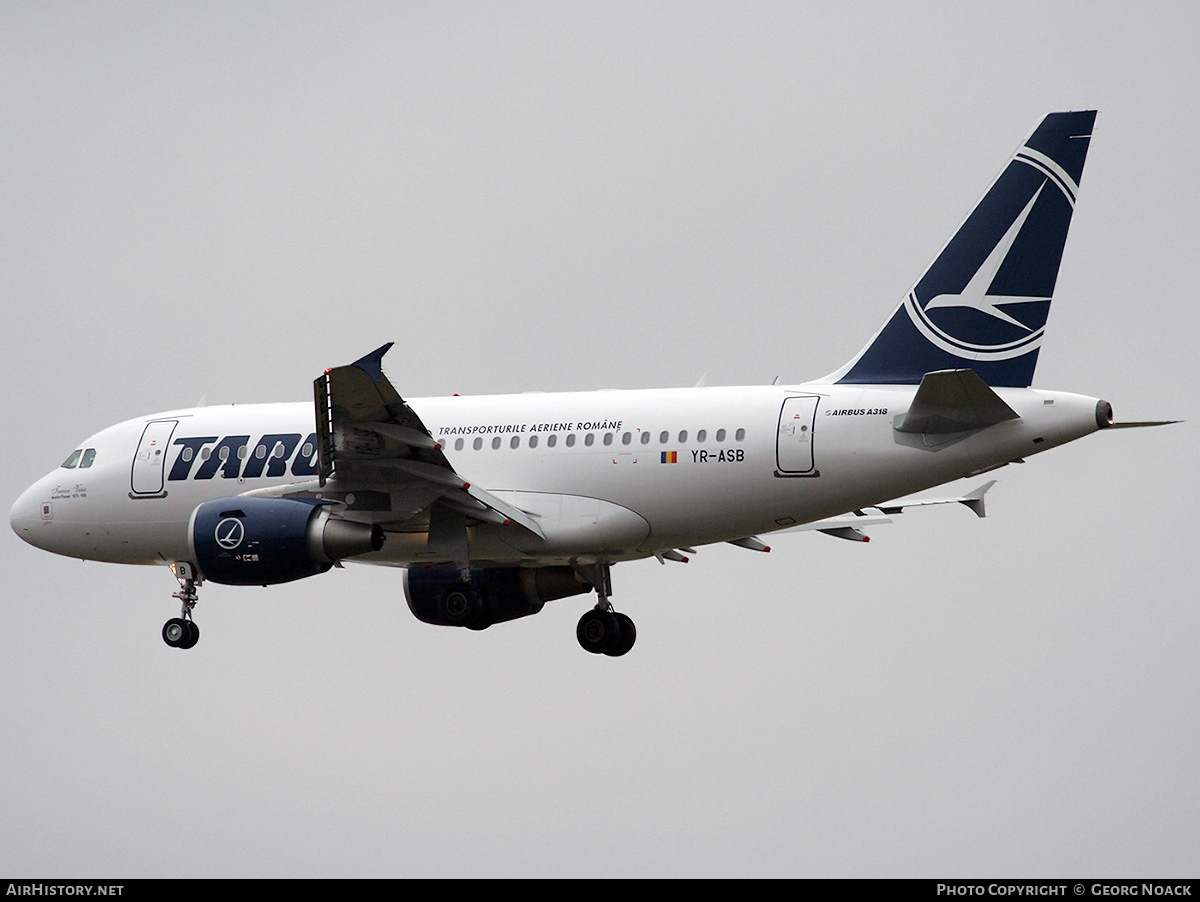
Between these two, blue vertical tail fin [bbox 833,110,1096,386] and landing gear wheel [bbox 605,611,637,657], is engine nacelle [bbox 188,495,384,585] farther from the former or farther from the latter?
blue vertical tail fin [bbox 833,110,1096,386]

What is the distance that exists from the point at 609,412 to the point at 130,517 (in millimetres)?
9369

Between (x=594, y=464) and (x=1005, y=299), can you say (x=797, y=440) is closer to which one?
(x=594, y=464)

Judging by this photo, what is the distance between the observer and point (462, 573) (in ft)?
94.4

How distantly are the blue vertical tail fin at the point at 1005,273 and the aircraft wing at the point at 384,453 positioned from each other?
266 inches

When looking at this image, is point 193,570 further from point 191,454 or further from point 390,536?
point 390,536

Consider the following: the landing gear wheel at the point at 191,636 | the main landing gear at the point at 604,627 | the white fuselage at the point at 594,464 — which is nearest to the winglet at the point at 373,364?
the white fuselage at the point at 594,464

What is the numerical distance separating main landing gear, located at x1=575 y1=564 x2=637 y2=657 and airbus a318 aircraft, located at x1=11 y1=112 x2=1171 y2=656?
0.92m

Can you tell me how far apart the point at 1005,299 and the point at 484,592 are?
11474 millimetres

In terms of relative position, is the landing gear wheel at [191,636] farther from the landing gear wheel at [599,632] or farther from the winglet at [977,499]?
the winglet at [977,499]

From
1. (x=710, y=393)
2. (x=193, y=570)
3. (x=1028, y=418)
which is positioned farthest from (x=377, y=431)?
(x=1028, y=418)

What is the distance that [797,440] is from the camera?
26000 millimetres

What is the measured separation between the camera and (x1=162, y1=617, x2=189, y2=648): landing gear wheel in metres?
31.2

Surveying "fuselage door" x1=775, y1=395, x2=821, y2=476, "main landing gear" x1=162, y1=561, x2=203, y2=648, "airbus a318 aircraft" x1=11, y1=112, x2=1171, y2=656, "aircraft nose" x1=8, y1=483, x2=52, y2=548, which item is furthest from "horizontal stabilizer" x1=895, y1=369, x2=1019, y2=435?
"aircraft nose" x1=8, y1=483, x2=52, y2=548

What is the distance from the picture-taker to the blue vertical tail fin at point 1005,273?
25516 millimetres
